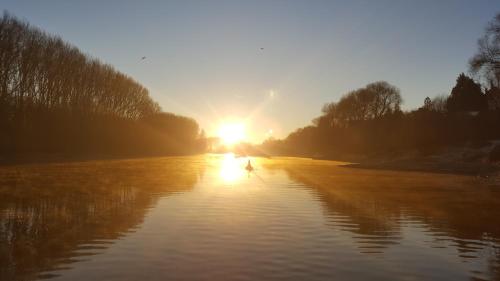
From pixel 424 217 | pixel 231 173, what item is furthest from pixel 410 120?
pixel 424 217

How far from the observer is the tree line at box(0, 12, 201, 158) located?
68.9m

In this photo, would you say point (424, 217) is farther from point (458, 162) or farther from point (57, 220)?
point (458, 162)

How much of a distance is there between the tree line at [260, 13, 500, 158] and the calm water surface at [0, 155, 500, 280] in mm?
38518

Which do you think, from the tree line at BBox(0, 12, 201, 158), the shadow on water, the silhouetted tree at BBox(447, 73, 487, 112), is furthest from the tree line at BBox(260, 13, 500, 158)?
the tree line at BBox(0, 12, 201, 158)

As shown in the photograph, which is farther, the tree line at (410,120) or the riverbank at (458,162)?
the tree line at (410,120)

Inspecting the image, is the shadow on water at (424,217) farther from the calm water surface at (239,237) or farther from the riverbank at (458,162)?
the riverbank at (458,162)

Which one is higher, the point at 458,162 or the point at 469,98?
the point at 469,98

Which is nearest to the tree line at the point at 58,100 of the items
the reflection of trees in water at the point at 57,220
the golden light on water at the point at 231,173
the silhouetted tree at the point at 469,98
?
the golden light on water at the point at 231,173

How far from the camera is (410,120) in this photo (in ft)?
340

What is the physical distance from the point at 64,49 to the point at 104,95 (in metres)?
23.9

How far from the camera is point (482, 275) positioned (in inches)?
460

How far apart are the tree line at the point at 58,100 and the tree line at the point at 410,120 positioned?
62.4m

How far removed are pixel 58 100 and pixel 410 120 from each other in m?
72.8

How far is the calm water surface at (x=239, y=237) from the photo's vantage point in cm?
1155
